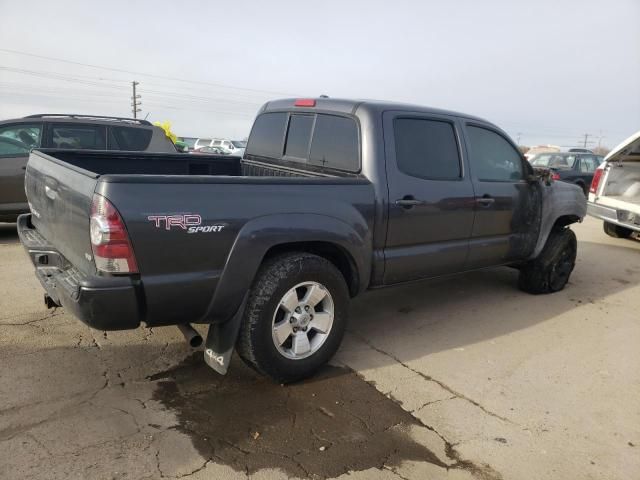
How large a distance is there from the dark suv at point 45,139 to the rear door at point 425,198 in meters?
5.21

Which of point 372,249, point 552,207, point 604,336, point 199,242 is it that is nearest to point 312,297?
point 372,249

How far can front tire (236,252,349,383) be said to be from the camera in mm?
3096

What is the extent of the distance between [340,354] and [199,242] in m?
1.66

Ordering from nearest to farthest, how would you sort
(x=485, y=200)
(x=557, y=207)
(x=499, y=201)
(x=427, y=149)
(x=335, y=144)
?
(x=335, y=144) < (x=427, y=149) < (x=485, y=200) < (x=499, y=201) < (x=557, y=207)

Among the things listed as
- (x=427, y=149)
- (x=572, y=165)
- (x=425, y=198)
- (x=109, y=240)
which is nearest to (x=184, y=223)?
(x=109, y=240)

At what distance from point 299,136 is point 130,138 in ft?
15.2

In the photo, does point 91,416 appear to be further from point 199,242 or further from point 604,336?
point 604,336

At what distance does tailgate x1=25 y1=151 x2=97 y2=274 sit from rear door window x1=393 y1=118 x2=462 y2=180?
221 cm

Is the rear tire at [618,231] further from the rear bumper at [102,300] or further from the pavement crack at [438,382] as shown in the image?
the rear bumper at [102,300]

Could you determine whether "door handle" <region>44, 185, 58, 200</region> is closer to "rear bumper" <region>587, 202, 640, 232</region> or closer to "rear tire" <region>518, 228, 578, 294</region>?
"rear tire" <region>518, 228, 578, 294</region>

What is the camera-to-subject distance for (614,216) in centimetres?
812

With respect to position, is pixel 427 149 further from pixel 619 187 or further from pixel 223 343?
pixel 619 187

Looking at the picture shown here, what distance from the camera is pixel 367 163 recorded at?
11.9 ft

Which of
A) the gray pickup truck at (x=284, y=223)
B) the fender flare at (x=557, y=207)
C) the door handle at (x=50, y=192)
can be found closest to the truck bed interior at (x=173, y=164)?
the gray pickup truck at (x=284, y=223)
